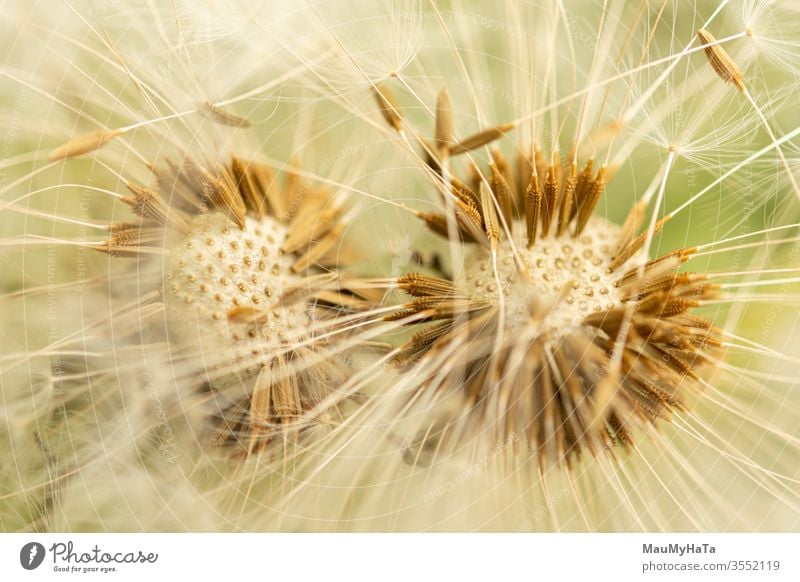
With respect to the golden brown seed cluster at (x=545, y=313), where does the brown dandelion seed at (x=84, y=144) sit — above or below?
above

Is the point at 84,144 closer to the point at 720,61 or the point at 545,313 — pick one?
the point at 545,313

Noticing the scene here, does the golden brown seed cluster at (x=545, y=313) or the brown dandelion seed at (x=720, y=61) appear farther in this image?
the brown dandelion seed at (x=720, y=61)

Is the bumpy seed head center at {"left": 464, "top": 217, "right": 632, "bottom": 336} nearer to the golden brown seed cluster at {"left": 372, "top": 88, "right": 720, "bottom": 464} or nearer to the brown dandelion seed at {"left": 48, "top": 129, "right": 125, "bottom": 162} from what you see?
the golden brown seed cluster at {"left": 372, "top": 88, "right": 720, "bottom": 464}
